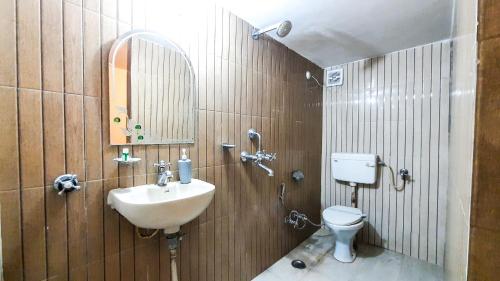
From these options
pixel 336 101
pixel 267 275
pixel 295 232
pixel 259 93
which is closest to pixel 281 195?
pixel 295 232

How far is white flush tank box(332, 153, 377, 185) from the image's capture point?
2.24m

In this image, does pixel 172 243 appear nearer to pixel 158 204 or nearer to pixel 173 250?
pixel 173 250

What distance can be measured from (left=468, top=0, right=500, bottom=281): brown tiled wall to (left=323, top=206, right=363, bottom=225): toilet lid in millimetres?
1820

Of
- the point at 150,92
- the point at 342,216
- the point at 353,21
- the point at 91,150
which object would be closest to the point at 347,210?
the point at 342,216

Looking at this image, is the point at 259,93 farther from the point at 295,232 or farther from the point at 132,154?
the point at 295,232

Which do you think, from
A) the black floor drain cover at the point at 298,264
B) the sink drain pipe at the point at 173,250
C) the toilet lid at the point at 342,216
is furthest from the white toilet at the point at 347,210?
the sink drain pipe at the point at 173,250

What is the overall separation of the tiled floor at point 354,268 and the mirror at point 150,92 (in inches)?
57.2

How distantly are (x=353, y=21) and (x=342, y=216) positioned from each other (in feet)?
5.54

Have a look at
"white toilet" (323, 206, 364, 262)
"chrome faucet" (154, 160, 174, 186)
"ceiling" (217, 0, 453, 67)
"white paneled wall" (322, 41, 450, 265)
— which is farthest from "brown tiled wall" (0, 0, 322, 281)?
"white paneled wall" (322, 41, 450, 265)

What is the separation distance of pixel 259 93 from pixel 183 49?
2.42ft

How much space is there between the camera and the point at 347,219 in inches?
77.8

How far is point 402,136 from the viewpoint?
7.16 feet

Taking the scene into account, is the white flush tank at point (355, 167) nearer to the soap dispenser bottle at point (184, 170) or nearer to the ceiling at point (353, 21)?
the ceiling at point (353, 21)

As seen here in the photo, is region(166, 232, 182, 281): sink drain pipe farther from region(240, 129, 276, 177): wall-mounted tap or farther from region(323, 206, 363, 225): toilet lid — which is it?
region(323, 206, 363, 225): toilet lid
